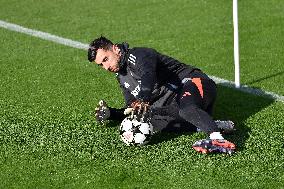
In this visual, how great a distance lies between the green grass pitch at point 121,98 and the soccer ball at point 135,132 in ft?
0.32

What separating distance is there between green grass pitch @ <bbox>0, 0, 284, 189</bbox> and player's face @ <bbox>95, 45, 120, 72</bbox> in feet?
3.02

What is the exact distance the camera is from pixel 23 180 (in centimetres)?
658

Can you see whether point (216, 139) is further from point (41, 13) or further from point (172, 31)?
point (41, 13)

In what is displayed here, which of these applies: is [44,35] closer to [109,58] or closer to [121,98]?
[121,98]

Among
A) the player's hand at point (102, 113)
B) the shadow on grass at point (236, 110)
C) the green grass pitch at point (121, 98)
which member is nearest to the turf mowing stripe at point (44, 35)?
the green grass pitch at point (121, 98)

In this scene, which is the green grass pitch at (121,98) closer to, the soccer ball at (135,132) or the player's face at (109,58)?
the soccer ball at (135,132)

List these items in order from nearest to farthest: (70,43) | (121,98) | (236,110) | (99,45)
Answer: (99,45)
(236,110)
(121,98)
(70,43)

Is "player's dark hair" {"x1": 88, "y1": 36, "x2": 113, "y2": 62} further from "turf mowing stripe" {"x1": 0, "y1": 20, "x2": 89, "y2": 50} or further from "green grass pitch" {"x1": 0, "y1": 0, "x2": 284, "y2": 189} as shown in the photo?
"turf mowing stripe" {"x1": 0, "y1": 20, "x2": 89, "y2": 50}

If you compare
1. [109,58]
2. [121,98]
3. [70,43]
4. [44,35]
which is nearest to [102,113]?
[109,58]

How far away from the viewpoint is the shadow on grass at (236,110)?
7512mm

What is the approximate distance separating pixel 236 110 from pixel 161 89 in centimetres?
124

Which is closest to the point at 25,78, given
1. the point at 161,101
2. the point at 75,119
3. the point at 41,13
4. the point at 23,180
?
the point at 75,119

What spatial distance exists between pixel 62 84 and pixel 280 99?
327 cm

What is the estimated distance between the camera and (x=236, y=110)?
8.44m
